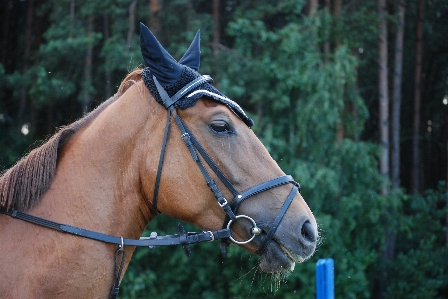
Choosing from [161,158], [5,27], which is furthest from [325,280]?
[5,27]

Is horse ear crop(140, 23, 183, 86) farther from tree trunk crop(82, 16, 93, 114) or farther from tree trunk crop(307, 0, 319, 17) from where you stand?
tree trunk crop(307, 0, 319, 17)

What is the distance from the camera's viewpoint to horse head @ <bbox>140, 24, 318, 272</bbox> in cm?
269

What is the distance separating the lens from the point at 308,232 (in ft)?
8.80

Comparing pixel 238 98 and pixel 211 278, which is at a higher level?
pixel 238 98

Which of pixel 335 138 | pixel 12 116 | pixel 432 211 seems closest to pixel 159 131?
pixel 335 138

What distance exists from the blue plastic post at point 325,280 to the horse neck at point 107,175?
1.39 meters

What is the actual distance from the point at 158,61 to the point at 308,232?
126 cm

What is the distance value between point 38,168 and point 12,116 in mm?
10265

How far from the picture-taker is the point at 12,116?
12.1 meters

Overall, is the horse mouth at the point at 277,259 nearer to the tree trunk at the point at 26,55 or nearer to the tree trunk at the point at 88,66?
the tree trunk at the point at 88,66

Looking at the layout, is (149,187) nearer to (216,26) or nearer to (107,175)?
(107,175)

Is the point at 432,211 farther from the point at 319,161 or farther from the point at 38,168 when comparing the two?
the point at 38,168

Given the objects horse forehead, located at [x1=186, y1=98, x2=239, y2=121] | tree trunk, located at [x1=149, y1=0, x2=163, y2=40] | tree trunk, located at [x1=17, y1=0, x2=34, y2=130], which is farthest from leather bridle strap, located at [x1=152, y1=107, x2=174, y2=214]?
tree trunk, located at [x1=17, y1=0, x2=34, y2=130]

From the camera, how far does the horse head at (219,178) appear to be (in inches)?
106
